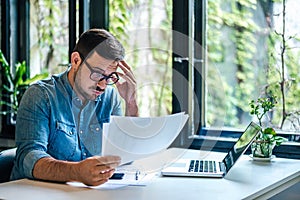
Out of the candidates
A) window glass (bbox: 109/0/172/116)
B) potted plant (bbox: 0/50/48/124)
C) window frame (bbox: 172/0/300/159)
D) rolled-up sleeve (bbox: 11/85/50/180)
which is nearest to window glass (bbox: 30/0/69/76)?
potted plant (bbox: 0/50/48/124)

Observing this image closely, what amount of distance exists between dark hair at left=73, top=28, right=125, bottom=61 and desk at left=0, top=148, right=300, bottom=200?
1.41 ft

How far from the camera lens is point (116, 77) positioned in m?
1.99

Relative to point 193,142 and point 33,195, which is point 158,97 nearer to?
point 193,142

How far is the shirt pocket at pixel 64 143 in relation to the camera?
1907 mm

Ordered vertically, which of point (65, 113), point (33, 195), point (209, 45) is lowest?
point (33, 195)

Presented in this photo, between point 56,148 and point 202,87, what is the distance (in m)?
0.98

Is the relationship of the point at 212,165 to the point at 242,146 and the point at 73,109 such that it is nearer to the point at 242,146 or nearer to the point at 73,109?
the point at 242,146

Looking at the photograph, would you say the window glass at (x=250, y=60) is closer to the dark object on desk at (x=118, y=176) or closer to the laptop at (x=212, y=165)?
the laptop at (x=212, y=165)

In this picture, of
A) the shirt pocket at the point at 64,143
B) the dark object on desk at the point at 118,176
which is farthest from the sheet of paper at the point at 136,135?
the shirt pocket at the point at 64,143

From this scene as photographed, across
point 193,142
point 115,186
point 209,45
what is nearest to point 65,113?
point 115,186

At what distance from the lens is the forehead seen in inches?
76.4

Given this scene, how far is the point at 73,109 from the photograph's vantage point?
2.01 metres

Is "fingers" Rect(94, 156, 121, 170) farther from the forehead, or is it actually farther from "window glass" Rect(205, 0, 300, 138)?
"window glass" Rect(205, 0, 300, 138)

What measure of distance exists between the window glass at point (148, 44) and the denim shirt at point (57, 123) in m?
0.62
